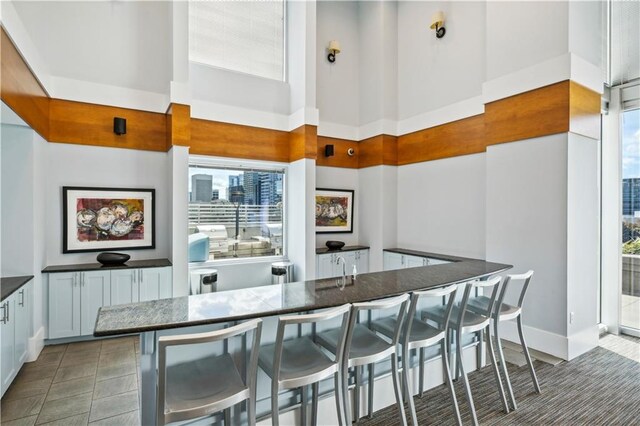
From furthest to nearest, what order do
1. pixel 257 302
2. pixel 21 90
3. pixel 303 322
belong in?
pixel 21 90
pixel 257 302
pixel 303 322

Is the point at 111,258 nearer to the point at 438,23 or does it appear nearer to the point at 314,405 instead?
the point at 314,405

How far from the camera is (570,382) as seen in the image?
10.1 feet

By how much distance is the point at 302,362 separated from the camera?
2.01 metres

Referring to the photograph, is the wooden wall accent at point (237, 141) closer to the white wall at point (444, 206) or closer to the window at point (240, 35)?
the window at point (240, 35)

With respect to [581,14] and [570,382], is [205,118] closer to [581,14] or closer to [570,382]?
[581,14]

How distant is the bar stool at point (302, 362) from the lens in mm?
1740

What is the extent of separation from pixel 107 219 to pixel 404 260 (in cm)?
465

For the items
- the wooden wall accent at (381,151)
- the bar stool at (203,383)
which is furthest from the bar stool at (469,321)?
the wooden wall accent at (381,151)

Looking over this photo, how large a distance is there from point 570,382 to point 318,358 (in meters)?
2.72

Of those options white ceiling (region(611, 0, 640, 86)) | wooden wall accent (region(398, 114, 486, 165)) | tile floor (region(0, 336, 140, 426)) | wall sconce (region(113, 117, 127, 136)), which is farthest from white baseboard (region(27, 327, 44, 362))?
white ceiling (region(611, 0, 640, 86))

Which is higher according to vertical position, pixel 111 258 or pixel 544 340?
pixel 111 258

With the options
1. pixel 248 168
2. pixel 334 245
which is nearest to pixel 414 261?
pixel 334 245

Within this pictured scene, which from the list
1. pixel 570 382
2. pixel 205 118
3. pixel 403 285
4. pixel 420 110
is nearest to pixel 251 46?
pixel 205 118

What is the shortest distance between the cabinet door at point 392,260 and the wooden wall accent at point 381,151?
1715mm
